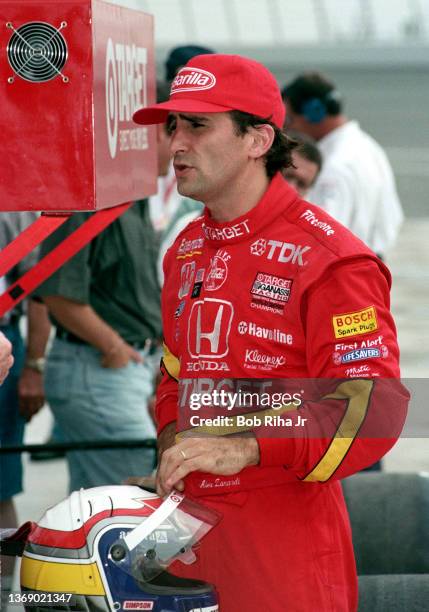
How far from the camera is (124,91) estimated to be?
2.79 m

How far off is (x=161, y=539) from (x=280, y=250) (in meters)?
0.66

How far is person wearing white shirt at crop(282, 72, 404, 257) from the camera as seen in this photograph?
607cm

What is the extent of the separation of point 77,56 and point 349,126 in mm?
4401

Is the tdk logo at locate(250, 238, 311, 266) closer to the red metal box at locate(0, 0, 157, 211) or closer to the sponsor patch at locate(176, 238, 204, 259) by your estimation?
the sponsor patch at locate(176, 238, 204, 259)

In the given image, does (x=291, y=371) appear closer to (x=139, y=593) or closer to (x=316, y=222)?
(x=316, y=222)

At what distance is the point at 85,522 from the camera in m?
2.26

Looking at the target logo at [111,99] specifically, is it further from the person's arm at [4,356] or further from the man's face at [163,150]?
the man's face at [163,150]

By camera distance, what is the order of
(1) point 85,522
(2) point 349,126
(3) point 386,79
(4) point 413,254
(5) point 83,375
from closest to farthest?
(1) point 85,522, (5) point 83,375, (2) point 349,126, (4) point 413,254, (3) point 386,79

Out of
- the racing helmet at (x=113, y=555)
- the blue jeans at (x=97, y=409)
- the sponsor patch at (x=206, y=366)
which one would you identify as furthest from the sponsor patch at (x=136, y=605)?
the blue jeans at (x=97, y=409)

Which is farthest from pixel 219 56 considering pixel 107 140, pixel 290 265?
pixel 290 265

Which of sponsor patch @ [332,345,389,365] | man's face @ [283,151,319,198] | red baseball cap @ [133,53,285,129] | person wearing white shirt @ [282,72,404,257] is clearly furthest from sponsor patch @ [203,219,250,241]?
person wearing white shirt @ [282,72,404,257]

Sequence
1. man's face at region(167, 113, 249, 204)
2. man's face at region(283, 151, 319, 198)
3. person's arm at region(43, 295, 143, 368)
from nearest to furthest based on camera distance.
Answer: man's face at region(167, 113, 249, 204) < person's arm at region(43, 295, 143, 368) < man's face at region(283, 151, 319, 198)

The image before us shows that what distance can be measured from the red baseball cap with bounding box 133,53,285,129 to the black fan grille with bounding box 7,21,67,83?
0.27 m

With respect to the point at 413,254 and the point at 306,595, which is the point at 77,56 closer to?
the point at 306,595
